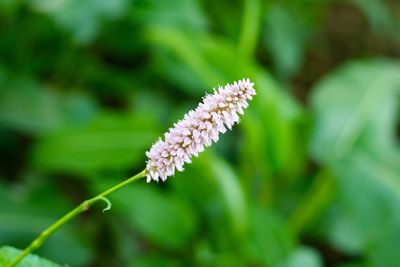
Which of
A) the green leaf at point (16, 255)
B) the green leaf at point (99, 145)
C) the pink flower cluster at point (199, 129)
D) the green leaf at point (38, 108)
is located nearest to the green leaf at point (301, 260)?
the green leaf at point (99, 145)

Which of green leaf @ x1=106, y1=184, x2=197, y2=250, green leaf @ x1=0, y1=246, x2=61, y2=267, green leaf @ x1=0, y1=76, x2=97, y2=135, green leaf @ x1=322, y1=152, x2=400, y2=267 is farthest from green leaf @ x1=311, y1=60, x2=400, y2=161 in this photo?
green leaf @ x1=0, y1=246, x2=61, y2=267

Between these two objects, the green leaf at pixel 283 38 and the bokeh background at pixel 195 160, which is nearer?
the bokeh background at pixel 195 160

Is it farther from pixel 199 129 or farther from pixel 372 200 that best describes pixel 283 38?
pixel 199 129

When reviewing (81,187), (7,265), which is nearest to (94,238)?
(81,187)

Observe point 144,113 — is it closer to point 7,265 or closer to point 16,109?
point 16,109

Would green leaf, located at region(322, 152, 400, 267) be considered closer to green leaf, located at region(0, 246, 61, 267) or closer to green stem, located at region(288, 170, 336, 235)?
green stem, located at region(288, 170, 336, 235)

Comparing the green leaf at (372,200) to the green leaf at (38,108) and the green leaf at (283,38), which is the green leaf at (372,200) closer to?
the green leaf at (283,38)

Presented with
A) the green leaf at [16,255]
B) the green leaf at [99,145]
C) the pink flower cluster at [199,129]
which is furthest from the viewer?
the green leaf at [99,145]
